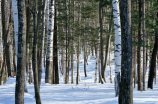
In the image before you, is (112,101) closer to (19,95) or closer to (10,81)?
(19,95)

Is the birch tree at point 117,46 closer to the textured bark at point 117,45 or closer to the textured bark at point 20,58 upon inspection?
the textured bark at point 117,45

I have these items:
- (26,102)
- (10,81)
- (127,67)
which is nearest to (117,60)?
(127,67)

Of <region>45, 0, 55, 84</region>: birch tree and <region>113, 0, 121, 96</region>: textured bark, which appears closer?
<region>113, 0, 121, 96</region>: textured bark

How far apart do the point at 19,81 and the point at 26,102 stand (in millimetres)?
1954

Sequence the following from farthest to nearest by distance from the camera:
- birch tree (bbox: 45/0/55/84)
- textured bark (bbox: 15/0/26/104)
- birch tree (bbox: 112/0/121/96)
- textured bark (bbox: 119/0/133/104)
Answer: birch tree (bbox: 45/0/55/84), birch tree (bbox: 112/0/121/96), textured bark (bbox: 15/0/26/104), textured bark (bbox: 119/0/133/104)

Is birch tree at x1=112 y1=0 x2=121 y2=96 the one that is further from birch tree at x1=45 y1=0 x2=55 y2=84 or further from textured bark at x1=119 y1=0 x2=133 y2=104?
birch tree at x1=45 y1=0 x2=55 y2=84

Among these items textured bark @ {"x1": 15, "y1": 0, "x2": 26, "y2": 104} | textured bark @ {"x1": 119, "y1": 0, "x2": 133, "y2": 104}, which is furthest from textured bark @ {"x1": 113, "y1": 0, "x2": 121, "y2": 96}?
textured bark @ {"x1": 15, "y1": 0, "x2": 26, "y2": 104}

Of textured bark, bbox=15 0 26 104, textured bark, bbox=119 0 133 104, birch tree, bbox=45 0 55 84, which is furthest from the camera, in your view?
birch tree, bbox=45 0 55 84

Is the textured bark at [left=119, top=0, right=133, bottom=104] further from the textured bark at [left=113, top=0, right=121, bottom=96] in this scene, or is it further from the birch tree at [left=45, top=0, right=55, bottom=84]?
the birch tree at [left=45, top=0, right=55, bottom=84]

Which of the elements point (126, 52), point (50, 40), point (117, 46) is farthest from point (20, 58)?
point (50, 40)

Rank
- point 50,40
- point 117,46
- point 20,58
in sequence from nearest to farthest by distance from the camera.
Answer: point 20,58 → point 117,46 → point 50,40

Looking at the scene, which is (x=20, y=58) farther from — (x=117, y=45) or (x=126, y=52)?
(x=117, y=45)

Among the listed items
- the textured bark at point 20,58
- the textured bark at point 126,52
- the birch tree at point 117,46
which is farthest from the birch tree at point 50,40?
the textured bark at point 126,52

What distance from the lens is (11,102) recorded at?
27.1ft
